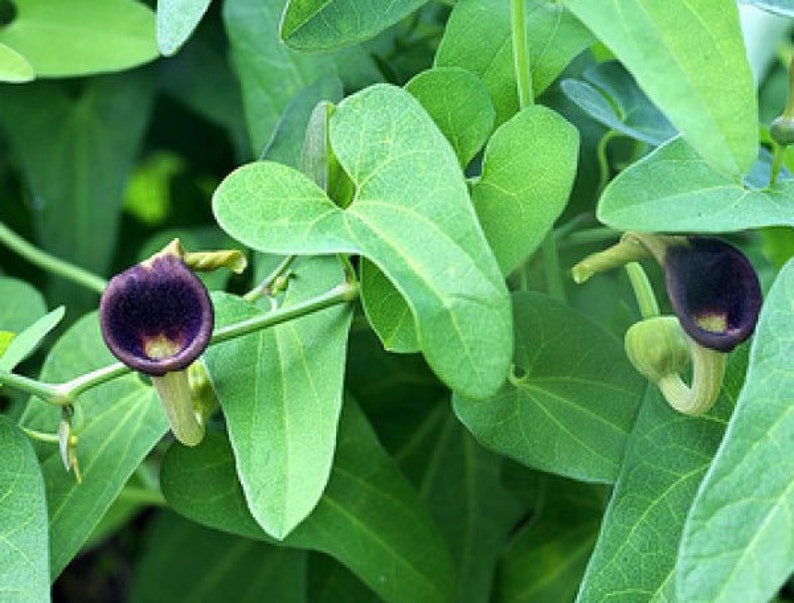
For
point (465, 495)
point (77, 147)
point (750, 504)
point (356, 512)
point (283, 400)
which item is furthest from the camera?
point (77, 147)

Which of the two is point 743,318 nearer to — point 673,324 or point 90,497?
point 673,324

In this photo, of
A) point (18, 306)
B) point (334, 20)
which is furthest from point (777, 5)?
point (18, 306)

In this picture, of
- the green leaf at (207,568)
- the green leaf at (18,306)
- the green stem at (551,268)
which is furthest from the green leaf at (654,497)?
the green leaf at (207,568)

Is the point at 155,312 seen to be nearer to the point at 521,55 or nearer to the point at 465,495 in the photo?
the point at 521,55

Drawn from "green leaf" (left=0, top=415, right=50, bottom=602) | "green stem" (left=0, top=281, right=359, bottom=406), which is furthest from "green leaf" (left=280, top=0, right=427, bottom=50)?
"green leaf" (left=0, top=415, right=50, bottom=602)

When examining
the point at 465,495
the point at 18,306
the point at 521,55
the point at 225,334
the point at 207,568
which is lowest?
the point at 207,568

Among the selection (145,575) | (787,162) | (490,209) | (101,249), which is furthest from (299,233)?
(145,575)

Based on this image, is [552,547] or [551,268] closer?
[551,268]
